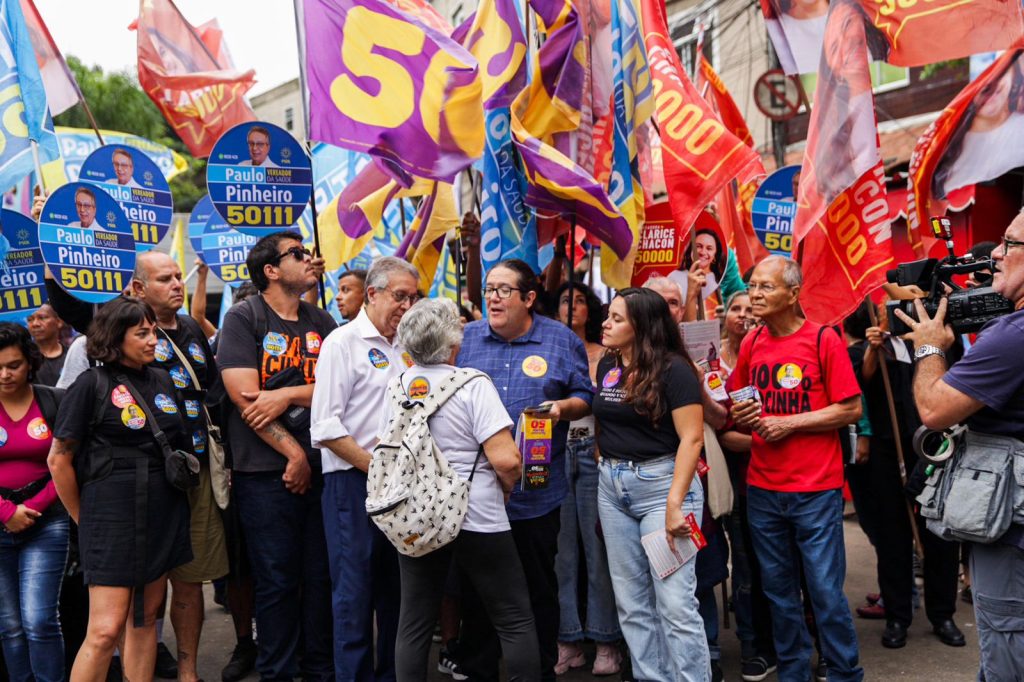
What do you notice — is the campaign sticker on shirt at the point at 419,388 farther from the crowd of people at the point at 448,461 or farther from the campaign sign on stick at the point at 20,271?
the campaign sign on stick at the point at 20,271

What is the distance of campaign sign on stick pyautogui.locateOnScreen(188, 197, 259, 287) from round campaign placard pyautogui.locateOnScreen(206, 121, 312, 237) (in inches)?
82.1

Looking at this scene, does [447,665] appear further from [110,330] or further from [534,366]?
[110,330]

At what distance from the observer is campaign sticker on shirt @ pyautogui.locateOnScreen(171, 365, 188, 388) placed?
4652 mm

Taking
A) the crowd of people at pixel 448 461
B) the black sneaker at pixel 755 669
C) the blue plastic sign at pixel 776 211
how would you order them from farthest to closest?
1. the blue plastic sign at pixel 776 211
2. the black sneaker at pixel 755 669
3. the crowd of people at pixel 448 461

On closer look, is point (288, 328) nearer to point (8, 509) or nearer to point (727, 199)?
point (8, 509)

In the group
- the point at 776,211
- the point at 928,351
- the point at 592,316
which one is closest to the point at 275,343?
the point at 592,316

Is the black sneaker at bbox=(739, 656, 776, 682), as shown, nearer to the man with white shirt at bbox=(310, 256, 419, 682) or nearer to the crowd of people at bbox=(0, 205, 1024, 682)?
the crowd of people at bbox=(0, 205, 1024, 682)

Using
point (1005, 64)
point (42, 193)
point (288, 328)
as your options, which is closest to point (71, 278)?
point (42, 193)

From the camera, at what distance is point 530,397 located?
452 cm

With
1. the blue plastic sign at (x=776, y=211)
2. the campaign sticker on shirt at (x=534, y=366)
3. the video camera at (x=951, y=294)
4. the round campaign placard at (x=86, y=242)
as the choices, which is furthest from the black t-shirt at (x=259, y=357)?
the blue plastic sign at (x=776, y=211)

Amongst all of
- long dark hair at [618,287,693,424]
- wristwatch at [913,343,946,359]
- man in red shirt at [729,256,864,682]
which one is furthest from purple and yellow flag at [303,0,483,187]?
wristwatch at [913,343,946,359]

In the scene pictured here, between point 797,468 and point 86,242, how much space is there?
4026mm

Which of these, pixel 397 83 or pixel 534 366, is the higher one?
pixel 397 83

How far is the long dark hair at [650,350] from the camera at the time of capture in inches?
161
